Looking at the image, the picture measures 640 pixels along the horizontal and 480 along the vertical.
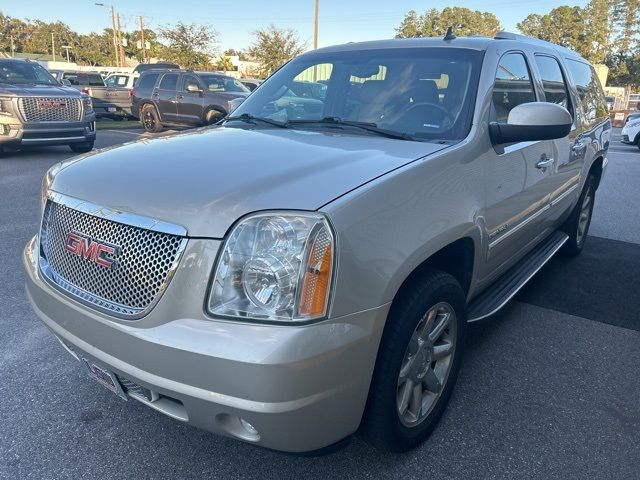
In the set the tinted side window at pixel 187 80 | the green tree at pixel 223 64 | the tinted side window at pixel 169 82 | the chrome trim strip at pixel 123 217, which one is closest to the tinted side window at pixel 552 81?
the chrome trim strip at pixel 123 217

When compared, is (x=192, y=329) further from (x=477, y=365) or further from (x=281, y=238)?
(x=477, y=365)

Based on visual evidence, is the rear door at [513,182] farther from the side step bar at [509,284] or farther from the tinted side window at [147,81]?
the tinted side window at [147,81]

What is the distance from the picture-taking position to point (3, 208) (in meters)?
6.23

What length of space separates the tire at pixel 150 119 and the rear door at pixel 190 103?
115cm

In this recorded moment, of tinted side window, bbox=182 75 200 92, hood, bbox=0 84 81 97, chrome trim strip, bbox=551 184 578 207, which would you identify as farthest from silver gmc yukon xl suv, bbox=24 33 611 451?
tinted side window, bbox=182 75 200 92

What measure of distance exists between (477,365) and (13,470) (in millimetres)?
2444

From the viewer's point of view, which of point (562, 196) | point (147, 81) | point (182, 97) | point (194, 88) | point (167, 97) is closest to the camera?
point (562, 196)

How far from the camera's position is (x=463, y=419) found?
257 cm

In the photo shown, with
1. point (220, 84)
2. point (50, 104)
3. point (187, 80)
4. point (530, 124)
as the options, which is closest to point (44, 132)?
point (50, 104)

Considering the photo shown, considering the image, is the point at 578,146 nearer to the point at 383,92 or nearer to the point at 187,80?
the point at 383,92

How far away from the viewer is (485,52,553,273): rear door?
2.71m

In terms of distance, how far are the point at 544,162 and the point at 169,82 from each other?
13469 mm

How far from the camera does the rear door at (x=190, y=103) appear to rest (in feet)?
45.6

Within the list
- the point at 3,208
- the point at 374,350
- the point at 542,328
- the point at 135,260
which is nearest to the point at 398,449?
the point at 374,350
